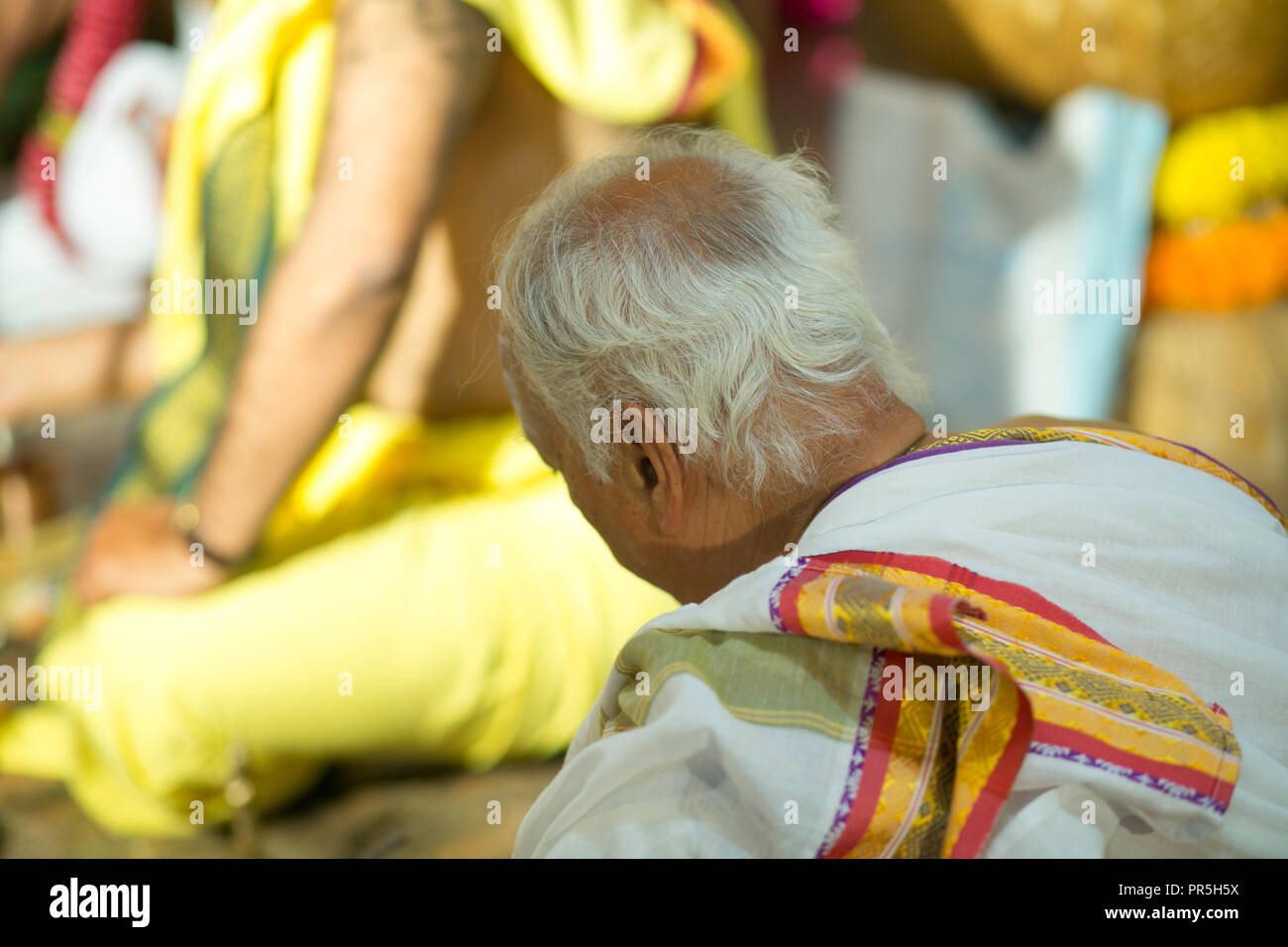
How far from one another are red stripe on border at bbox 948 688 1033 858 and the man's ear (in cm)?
26

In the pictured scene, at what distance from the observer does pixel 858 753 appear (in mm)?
532

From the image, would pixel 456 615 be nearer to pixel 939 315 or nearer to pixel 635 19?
pixel 635 19

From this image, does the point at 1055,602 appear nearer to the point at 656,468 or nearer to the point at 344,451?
the point at 656,468

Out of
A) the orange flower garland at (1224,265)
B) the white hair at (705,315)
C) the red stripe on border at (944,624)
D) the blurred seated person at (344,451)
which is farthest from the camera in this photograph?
the orange flower garland at (1224,265)

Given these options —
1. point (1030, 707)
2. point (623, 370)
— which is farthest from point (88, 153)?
point (1030, 707)

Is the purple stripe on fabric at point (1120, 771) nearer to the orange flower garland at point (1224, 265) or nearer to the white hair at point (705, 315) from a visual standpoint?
the white hair at point (705, 315)

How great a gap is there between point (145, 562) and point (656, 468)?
80cm

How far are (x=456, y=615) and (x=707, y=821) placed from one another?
2.32 ft

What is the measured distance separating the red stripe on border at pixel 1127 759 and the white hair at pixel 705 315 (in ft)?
0.77

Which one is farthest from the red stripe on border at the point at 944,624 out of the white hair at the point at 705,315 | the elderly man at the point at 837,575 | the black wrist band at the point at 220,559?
the black wrist band at the point at 220,559

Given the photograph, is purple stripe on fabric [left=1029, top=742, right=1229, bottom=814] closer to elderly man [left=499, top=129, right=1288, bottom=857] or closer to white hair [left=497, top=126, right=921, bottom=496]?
elderly man [left=499, top=129, right=1288, bottom=857]

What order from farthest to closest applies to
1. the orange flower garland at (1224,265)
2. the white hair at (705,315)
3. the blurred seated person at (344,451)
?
the orange flower garland at (1224,265) → the blurred seated person at (344,451) → the white hair at (705,315)

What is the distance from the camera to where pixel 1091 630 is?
588 mm

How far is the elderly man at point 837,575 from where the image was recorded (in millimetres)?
518
